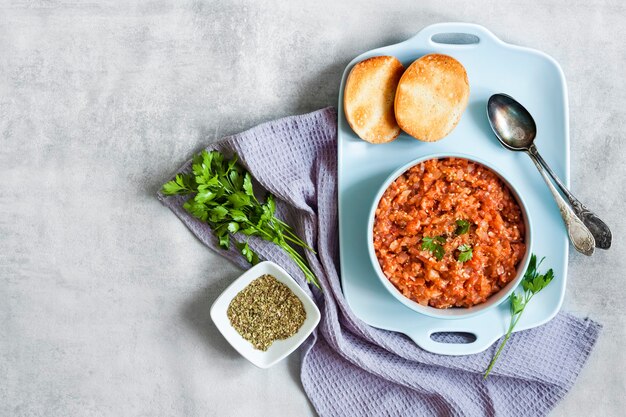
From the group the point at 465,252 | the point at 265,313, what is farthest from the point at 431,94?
the point at 265,313

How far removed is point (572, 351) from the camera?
3.05 meters

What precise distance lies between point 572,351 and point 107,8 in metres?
2.93

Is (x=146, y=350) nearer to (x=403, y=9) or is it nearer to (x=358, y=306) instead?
(x=358, y=306)

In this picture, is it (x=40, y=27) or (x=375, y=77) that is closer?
(x=375, y=77)

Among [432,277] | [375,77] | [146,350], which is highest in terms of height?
[375,77]

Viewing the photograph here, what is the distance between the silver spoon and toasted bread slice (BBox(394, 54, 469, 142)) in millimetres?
179

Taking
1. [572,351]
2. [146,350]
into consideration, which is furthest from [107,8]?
[572,351]

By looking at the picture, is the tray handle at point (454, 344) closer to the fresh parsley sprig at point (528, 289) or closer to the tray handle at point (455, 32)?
the fresh parsley sprig at point (528, 289)

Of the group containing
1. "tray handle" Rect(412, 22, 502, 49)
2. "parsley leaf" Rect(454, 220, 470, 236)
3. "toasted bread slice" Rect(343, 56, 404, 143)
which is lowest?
"parsley leaf" Rect(454, 220, 470, 236)

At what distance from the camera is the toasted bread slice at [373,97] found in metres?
2.83

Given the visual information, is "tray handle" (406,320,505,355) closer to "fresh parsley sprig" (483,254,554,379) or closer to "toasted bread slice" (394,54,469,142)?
"fresh parsley sprig" (483,254,554,379)

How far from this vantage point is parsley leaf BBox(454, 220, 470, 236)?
8.71ft

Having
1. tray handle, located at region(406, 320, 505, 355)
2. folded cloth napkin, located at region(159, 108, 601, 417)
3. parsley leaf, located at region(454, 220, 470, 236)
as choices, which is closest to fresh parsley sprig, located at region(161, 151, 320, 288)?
folded cloth napkin, located at region(159, 108, 601, 417)

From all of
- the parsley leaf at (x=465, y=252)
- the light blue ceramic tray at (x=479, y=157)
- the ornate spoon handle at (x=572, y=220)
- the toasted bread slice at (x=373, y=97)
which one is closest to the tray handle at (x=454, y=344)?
the light blue ceramic tray at (x=479, y=157)
